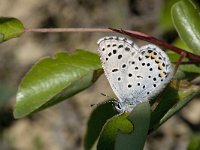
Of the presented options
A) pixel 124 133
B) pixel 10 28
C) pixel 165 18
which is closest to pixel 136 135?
pixel 124 133

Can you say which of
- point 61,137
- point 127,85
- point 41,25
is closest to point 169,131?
point 61,137

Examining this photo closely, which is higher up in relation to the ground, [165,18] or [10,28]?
[10,28]

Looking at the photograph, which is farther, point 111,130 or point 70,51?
point 70,51

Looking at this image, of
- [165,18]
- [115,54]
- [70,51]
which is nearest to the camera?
[115,54]

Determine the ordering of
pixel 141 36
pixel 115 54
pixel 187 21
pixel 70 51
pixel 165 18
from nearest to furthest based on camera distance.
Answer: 1. pixel 141 36
2. pixel 115 54
3. pixel 187 21
4. pixel 165 18
5. pixel 70 51

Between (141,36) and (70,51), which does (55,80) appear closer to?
(141,36)

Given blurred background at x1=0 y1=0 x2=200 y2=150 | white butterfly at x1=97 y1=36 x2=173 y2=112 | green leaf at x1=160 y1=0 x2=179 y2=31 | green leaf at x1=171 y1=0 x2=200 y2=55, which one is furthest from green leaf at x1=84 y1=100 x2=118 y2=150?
blurred background at x1=0 y1=0 x2=200 y2=150

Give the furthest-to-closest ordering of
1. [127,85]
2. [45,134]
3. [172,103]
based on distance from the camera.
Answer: [45,134] < [127,85] < [172,103]

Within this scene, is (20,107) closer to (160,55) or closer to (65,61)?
(65,61)
